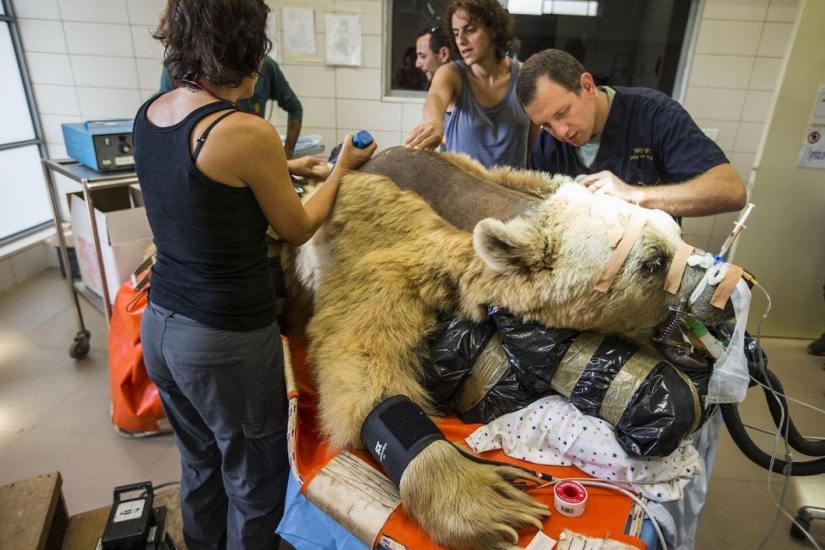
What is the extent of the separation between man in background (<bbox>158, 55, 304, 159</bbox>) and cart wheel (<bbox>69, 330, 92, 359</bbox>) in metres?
1.40

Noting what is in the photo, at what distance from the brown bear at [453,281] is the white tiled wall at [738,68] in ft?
9.37

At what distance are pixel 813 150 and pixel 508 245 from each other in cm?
294

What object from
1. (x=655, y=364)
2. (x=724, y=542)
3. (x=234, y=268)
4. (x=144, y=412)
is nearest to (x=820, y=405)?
(x=724, y=542)

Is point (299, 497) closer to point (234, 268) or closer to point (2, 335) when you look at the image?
point (234, 268)

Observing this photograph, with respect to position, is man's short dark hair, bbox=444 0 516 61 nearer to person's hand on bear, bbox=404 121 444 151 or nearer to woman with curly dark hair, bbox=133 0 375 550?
person's hand on bear, bbox=404 121 444 151

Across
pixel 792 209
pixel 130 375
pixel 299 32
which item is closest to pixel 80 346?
pixel 130 375

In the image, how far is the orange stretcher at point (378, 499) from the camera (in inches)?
37.5

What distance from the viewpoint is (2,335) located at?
10.0 ft

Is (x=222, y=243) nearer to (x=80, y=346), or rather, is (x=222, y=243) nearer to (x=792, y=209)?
(x=80, y=346)

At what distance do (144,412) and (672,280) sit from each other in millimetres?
2088

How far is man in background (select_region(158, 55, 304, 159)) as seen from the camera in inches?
112

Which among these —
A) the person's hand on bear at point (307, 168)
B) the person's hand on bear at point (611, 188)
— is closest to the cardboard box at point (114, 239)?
the person's hand on bear at point (307, 168)

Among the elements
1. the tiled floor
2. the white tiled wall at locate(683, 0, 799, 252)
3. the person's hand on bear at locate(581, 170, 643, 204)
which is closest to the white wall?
the tiled floor

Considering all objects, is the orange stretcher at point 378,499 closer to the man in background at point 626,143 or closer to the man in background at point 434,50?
the man in background at point 626,143
